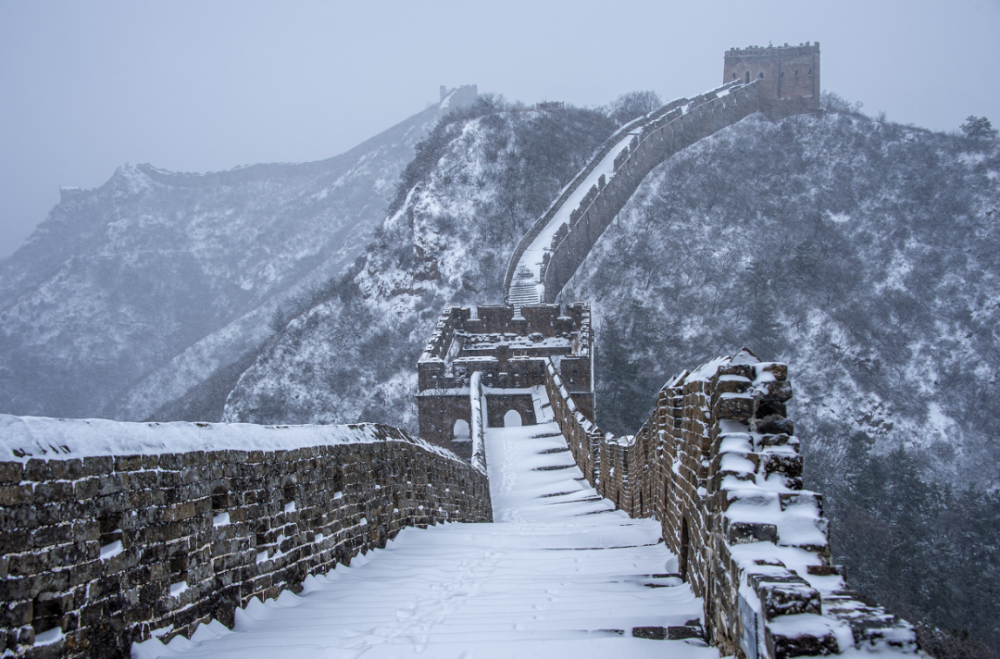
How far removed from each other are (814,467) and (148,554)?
30671 millimetres

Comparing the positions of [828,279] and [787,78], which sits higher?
[787,78]

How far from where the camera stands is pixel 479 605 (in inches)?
173

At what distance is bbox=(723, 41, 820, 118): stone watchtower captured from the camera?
5794 cm

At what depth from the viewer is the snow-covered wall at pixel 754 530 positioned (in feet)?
7.27

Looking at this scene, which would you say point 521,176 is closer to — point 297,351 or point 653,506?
point 297,351

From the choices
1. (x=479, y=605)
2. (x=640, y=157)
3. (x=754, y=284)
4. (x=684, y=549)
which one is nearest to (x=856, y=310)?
(x=754, y=284)

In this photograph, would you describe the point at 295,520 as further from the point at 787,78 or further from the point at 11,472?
the point at 787,78

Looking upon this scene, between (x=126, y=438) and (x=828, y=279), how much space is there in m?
45.7

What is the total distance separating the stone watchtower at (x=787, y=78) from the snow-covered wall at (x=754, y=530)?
6076 cm

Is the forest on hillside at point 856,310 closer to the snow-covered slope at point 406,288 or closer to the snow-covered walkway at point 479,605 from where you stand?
the snow-covered slope at point 406,288

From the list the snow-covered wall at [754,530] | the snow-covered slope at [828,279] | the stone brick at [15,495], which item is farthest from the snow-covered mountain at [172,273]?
the snow-covered wall at [754,530]

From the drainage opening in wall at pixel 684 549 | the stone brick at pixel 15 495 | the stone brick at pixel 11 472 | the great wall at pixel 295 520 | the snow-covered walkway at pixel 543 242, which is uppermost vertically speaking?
the snow-covered walkway at pixel 543 242

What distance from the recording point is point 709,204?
157ft

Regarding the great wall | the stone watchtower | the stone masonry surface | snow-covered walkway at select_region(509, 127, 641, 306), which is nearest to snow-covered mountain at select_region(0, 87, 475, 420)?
snow-covered walkway at select_region(509, 127, 641, 306)
